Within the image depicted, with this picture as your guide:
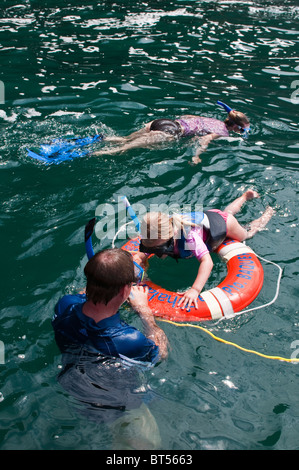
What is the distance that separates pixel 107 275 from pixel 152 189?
3.22m

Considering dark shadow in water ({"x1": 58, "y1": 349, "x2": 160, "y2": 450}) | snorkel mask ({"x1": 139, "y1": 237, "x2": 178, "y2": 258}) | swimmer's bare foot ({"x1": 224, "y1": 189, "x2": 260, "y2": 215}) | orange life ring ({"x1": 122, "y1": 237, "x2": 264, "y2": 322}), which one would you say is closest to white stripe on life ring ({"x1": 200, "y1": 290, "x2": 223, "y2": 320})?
orange life ring ({"x1": 122, "y1": 237, "x2": 264, "y2": 322})

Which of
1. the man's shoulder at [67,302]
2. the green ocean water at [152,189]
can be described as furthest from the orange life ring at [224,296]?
the man's shoulder at [67,302]

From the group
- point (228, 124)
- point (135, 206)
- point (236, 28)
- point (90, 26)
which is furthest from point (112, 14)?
point (135, 206)

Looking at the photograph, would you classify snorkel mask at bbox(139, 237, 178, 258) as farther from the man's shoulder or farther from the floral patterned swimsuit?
the floral patterned swimsuit

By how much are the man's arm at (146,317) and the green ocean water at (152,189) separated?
0.57 ft

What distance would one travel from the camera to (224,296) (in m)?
4.00

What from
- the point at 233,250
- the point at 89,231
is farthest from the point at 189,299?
the point at 89,231

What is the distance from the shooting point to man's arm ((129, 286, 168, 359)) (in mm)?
3471

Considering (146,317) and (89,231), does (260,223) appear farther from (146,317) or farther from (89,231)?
(89,231)

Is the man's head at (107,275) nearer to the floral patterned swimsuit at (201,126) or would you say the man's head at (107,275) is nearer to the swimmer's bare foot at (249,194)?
the swimmer's bare foot at (249,194)

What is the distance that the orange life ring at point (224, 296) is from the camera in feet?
12.8

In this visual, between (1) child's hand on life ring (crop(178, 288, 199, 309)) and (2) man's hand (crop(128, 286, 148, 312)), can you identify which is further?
(1) child's hand on life ring (crop(178, 288, 199, 309))

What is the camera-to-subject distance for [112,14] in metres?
12.9

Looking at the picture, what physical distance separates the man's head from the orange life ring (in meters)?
1.30
